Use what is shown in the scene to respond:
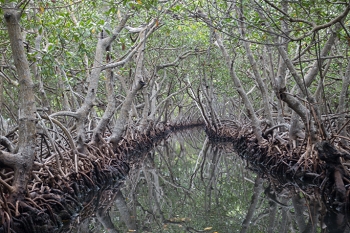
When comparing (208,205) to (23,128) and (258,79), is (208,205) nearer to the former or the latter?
(23,128)

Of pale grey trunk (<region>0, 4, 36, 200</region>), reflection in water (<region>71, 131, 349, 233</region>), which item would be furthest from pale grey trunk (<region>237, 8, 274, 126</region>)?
pale grey trunk (<region>0, 4, 36, 200</region>)

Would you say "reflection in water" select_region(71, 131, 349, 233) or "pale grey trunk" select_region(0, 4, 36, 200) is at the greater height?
Result: "pale grey trunk" select_region(0, 4, 36, 200)

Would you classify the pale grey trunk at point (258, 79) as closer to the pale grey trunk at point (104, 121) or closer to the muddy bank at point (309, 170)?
the muddy bank at point (309, 170)

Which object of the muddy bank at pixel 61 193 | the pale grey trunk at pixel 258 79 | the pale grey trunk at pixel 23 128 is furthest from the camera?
the pale grey trunk at pixel 258 79

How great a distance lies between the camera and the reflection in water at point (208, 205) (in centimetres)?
580

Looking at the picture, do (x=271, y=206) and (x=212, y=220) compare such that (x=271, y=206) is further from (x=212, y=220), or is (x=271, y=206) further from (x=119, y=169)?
(x=119, y=169)

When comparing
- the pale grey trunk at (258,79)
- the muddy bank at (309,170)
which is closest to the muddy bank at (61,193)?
the muddy bank at (309,170)

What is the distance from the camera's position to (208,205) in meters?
7.29

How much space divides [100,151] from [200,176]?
2.85m

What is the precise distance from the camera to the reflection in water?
228 inches

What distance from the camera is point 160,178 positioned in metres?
10.4

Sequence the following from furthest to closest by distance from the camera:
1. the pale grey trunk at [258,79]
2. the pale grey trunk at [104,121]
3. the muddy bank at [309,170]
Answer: the pale grey trunk at [258,79], the pale grey trunk at [104,121], the muddy bank at [309,170]

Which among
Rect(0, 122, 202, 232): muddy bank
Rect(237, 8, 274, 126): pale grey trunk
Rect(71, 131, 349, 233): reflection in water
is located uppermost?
Rect(237, 8, 274, 126): pale grey trunk

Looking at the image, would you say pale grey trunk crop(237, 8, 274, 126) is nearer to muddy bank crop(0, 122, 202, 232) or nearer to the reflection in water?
the reflection in water
